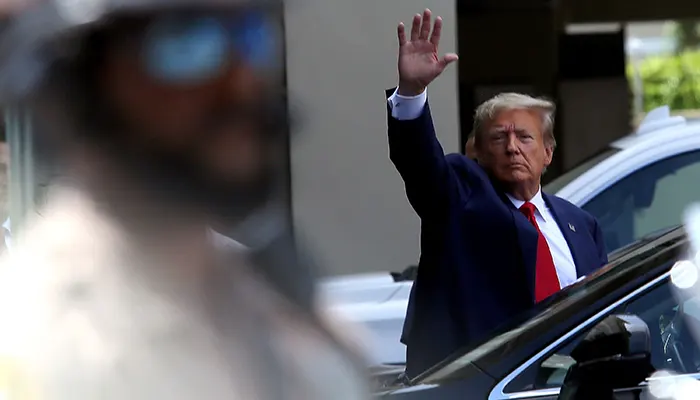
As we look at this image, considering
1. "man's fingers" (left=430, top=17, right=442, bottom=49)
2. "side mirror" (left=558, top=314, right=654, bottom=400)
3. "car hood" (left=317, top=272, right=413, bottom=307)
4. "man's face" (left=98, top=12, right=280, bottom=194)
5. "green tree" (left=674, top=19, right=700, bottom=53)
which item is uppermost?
"green tree" (left=674, top=19, right=700, bottom=53)

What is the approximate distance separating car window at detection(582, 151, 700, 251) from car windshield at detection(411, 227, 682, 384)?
4.61ft

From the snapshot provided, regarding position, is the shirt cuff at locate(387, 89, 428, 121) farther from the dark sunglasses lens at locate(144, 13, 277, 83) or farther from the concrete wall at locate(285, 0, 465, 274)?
the concrete wall at locate(285, 0, 465, 274)

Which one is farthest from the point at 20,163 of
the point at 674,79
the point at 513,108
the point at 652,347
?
the point at 674,79

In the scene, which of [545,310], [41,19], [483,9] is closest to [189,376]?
[41,19]

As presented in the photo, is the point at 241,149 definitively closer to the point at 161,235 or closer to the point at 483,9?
the point at 161,235

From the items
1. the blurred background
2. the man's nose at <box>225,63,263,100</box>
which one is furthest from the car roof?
the man's nose at <box>225,63,263,100</box>

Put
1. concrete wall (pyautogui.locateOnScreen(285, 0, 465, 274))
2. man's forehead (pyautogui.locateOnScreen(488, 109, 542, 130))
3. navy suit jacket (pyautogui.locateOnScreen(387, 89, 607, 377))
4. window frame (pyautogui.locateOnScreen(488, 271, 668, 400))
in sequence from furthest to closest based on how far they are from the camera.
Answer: concrete wall (pyautogui.locateOnScreen(285, 0, 465, 274)) → man's forehead (pyautogui.locateOnScreen(488, 109, 542, 130)) → navy suit jacket (pyautogui.locateOnScreen(387, 89, 607, 377)) → window frame (pyautogui.locateOnScreen(488, 271, 668, 400))

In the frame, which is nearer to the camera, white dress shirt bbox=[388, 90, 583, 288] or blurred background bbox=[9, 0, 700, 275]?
blurred background bbox=[9, 0, 700, 275]

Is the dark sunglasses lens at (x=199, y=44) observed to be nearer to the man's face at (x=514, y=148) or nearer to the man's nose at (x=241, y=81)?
the man's nose at (x=241, y=81)

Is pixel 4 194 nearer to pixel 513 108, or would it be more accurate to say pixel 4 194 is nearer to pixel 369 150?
pixel 513 108

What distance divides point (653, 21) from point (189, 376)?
1154 centimetres

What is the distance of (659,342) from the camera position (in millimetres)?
3148

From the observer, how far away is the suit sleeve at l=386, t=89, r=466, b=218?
11.9 feet

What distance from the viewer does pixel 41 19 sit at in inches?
46.3
